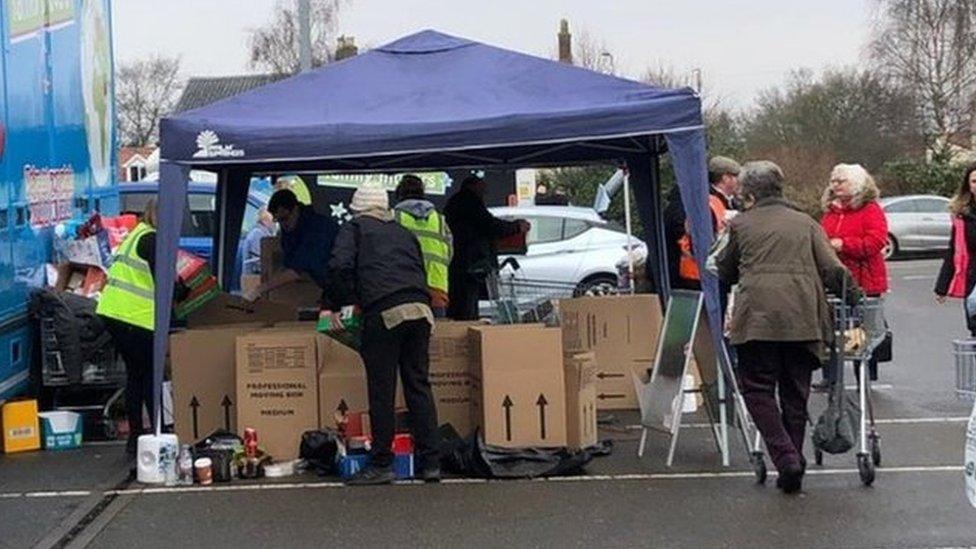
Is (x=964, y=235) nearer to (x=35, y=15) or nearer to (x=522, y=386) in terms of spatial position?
(x=522, y=386)

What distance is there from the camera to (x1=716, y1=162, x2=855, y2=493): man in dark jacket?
25.3 ft

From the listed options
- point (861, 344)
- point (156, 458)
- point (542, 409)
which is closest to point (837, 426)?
point (861, 344)

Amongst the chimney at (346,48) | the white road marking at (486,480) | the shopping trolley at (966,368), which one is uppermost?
the chimney at (346,48)

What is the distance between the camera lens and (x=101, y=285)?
10523 millimetres

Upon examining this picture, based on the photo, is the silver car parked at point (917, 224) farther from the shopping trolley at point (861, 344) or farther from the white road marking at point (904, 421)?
the shopping trolley at point (861, 344)

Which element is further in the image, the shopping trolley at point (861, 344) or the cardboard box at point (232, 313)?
the cardboard box at point (232, 313)

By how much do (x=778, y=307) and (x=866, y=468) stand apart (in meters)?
1.08

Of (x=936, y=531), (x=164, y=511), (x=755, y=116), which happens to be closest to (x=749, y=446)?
(x=936, y=531)

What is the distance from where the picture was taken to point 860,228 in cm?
1037

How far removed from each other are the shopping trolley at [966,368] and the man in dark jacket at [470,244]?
236 inches

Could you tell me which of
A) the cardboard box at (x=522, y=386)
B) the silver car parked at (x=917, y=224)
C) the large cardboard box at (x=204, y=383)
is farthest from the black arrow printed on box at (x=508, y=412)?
the silver car parked at (x=917, y=224)

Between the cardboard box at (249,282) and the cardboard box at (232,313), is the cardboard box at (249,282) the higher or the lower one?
the higher one

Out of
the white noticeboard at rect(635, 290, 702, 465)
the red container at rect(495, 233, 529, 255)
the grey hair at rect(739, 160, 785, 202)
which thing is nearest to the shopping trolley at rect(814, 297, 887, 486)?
the grey hair at rect(739, 160, 785, 202)

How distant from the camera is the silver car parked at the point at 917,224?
29.7 meters
